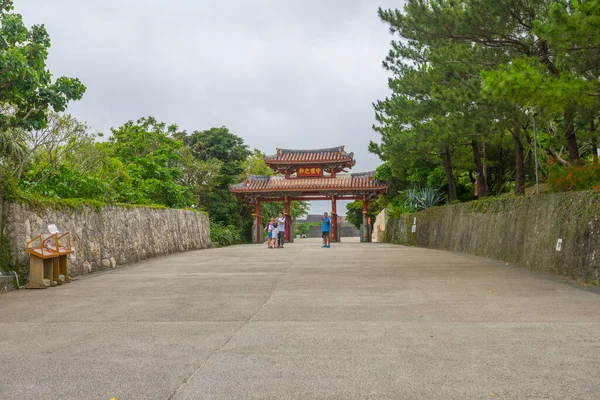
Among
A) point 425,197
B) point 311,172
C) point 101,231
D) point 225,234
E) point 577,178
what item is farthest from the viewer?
point 311,172

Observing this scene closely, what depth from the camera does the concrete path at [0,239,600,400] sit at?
353 cm

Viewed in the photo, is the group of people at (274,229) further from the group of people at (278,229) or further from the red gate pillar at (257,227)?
the red gate pillar at (257,227)

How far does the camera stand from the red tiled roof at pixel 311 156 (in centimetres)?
3876

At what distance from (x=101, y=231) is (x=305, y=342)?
10065mm

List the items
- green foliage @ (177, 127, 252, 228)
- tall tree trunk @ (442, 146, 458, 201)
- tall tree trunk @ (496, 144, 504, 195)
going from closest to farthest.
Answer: tall tree trunk @ (496, 144, 504, 195)
tall tree trunk @ (442, 146, 458, 201)
green foliage @ (177, 127, 252, 228)

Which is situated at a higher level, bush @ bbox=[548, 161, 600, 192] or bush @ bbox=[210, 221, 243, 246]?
bush @ bbox=[548, 161, 600, 192]

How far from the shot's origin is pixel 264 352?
4449 millimetres

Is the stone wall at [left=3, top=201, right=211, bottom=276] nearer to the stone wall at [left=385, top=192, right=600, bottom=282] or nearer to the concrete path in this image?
the concrete path

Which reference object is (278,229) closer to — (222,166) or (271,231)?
(271,231)

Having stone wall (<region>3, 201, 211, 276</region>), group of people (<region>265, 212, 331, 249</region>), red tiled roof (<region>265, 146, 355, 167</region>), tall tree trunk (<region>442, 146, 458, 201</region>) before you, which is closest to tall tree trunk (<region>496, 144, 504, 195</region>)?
tall tree trunk (<region>442, 146, 458, 201</region>)

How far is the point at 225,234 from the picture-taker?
34.7 metres

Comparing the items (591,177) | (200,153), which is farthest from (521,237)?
(200,153)

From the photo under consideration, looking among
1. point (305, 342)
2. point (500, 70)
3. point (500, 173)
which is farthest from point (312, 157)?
point (305, 342)

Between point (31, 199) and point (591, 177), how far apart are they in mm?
10794
